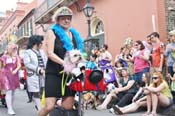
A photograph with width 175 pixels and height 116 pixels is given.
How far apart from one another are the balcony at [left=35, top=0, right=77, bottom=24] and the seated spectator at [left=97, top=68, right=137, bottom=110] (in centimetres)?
909

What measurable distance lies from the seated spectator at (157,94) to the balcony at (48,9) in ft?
35.2

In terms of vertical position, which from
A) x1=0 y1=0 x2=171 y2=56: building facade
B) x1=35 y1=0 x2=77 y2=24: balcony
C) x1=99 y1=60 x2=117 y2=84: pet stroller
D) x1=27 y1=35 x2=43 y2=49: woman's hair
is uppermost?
x1=35 y1=0 x2=77 y2=24: balcony

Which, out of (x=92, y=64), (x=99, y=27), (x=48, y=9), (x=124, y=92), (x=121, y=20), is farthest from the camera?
(x=48, y=9)

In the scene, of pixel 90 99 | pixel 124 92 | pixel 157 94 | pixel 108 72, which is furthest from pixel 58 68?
pixel 108 72

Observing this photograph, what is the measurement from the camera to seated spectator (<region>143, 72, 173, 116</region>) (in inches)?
286

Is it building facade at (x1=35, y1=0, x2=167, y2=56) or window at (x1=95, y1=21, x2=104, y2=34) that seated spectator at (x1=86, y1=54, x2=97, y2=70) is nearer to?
building facade at (x1=35, y1=0, x2=167, y2=56)

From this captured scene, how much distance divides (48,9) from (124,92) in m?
12.3

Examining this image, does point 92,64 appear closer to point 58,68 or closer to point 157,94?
point 157,94

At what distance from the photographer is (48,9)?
20.2 metres

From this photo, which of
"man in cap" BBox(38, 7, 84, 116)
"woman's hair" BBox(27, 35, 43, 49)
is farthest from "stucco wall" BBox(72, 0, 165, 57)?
"man in cap" BBox(38, 7, 84, 116)

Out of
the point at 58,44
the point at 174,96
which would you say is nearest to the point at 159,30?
the point at 174,96

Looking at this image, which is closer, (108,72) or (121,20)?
(108,72)

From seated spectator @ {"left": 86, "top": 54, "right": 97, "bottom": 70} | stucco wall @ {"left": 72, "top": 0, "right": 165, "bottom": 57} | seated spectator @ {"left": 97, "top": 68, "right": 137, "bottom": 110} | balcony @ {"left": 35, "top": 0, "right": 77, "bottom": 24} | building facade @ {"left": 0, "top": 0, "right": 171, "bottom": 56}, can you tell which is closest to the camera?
seated spectator @ {"left": 86, "top": 54, "right": 97, "bottom": 70}

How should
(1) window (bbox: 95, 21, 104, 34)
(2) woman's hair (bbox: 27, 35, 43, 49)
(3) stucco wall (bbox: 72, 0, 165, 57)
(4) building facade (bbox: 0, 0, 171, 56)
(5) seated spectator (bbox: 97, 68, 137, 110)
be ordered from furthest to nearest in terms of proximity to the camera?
1. (1) window (bbox: 95, 21, 104, 34)
2. (3) stucco wall (bbox: 72, 0, 165, 57)
3. (4) building facade (bbox: 0, 0, 171, 56)
4. (5) seated spectator (bbox: 97, 68, 137, 110)
5. (2) woman's hair (bbox: 27, 35, 43, 49)
